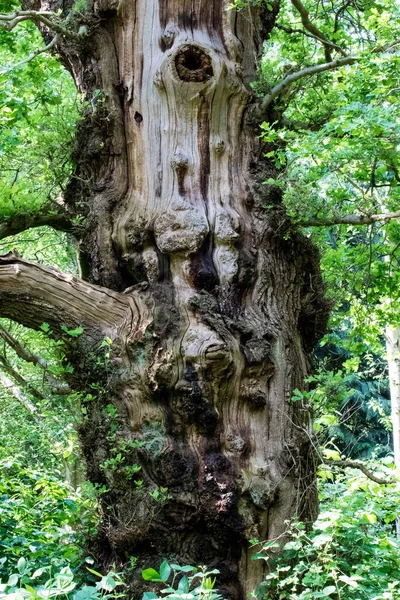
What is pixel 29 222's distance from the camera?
479 centimetres

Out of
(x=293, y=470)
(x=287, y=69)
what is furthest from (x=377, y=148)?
(x=293, y=470)

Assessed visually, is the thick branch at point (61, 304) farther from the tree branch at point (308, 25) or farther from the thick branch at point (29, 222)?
the tree branch at point (308, 25)

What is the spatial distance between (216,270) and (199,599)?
7.49ft

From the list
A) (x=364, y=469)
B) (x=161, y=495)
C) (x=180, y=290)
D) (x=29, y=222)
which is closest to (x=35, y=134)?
(x=29, y=222)

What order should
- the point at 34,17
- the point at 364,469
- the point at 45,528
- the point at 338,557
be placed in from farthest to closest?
the point at 34,17, the point at 45,528, the point at 364,469, the point at 338,557

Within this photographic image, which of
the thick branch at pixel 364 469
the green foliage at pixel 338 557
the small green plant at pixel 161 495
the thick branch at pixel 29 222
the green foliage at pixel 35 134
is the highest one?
the green foliage at pixel 35 134

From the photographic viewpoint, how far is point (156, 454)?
12.3 ft

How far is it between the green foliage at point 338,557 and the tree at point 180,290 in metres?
0.16

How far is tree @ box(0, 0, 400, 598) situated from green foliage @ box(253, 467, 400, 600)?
16 centimetres

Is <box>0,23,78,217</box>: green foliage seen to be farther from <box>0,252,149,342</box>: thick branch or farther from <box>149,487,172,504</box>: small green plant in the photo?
<box>149,487,172,504</box>: small green plant

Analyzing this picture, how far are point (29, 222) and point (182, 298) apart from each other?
151 cm

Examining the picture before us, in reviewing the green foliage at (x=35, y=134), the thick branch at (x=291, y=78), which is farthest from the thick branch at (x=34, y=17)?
the thick branch at (x=291, y=78)

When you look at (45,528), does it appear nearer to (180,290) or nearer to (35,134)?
(180,290)

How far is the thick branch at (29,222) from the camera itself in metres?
4.70
